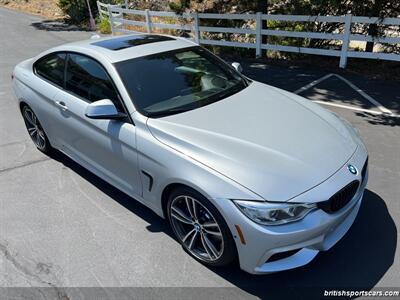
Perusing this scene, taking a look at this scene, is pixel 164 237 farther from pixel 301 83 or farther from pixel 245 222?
pixel 301 83

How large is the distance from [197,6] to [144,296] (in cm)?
1173

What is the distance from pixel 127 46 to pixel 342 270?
3119mm

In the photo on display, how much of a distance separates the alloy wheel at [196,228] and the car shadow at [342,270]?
0.69 ft

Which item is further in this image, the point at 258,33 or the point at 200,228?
the point at 258,33

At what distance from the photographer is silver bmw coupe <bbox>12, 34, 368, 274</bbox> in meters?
2.85

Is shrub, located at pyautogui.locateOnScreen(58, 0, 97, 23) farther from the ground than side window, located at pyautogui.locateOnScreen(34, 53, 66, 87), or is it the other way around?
side window, located at pyautogui.locateOnScreen(34, 53, 66, 87)

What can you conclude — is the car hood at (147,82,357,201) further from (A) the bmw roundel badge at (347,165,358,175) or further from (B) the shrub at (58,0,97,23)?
(B) the shrub at (58,0,97,23)

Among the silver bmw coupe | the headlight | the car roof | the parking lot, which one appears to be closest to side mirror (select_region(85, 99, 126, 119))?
the silver bmw coupe

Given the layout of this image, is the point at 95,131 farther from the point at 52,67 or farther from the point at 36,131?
the point at 36,131

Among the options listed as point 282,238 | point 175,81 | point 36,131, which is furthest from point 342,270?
point 36,131

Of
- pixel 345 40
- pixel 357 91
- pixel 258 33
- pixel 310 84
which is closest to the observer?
pixel 357 91

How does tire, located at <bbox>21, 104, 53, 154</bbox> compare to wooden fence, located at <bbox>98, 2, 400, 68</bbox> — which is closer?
tire, located at <bbox>21, 104, 53, 154</bbox>

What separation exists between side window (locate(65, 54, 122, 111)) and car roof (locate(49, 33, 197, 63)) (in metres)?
0.12

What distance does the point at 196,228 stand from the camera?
333cm
